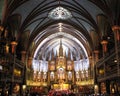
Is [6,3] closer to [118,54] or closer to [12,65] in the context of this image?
[12,65]

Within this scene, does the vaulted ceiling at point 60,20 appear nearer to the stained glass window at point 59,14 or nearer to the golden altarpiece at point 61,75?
the stained glass window at point 59,14

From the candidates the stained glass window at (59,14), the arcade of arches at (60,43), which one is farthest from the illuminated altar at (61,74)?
the stained glass window at (59,14)

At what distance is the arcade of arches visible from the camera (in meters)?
25.5

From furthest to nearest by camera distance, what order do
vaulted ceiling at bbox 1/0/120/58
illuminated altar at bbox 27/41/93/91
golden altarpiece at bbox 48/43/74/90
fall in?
1. golden altarpiece at bbox 48/43/74/90
2. illuminated altar at bbox 27/41/93/91
3. vaulted ceiling at bbox 1/0/120/58

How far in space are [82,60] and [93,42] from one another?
455 inches

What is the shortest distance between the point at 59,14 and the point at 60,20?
1986 millimetres

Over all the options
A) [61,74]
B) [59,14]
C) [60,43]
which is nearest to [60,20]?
[59,14]

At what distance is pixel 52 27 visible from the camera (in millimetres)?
40938

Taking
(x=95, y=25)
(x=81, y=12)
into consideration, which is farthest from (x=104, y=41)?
(x=81, y=12)

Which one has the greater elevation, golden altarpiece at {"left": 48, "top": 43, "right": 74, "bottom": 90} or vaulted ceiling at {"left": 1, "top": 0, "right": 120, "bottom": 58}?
vaulted ceiling at {"left": 1, "top": 0, "right": 120, "bottom": 58}

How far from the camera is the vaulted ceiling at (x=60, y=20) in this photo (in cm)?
2511

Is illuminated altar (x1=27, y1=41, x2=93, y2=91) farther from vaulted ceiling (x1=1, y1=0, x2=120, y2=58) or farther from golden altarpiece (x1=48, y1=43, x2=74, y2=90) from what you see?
vaulted ceiling (x1=1, y1=0, x2=120, y2=58)

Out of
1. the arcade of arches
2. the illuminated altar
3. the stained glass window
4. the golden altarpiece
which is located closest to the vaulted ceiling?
the arcade of arches

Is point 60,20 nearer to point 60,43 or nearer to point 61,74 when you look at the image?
point 60,43
